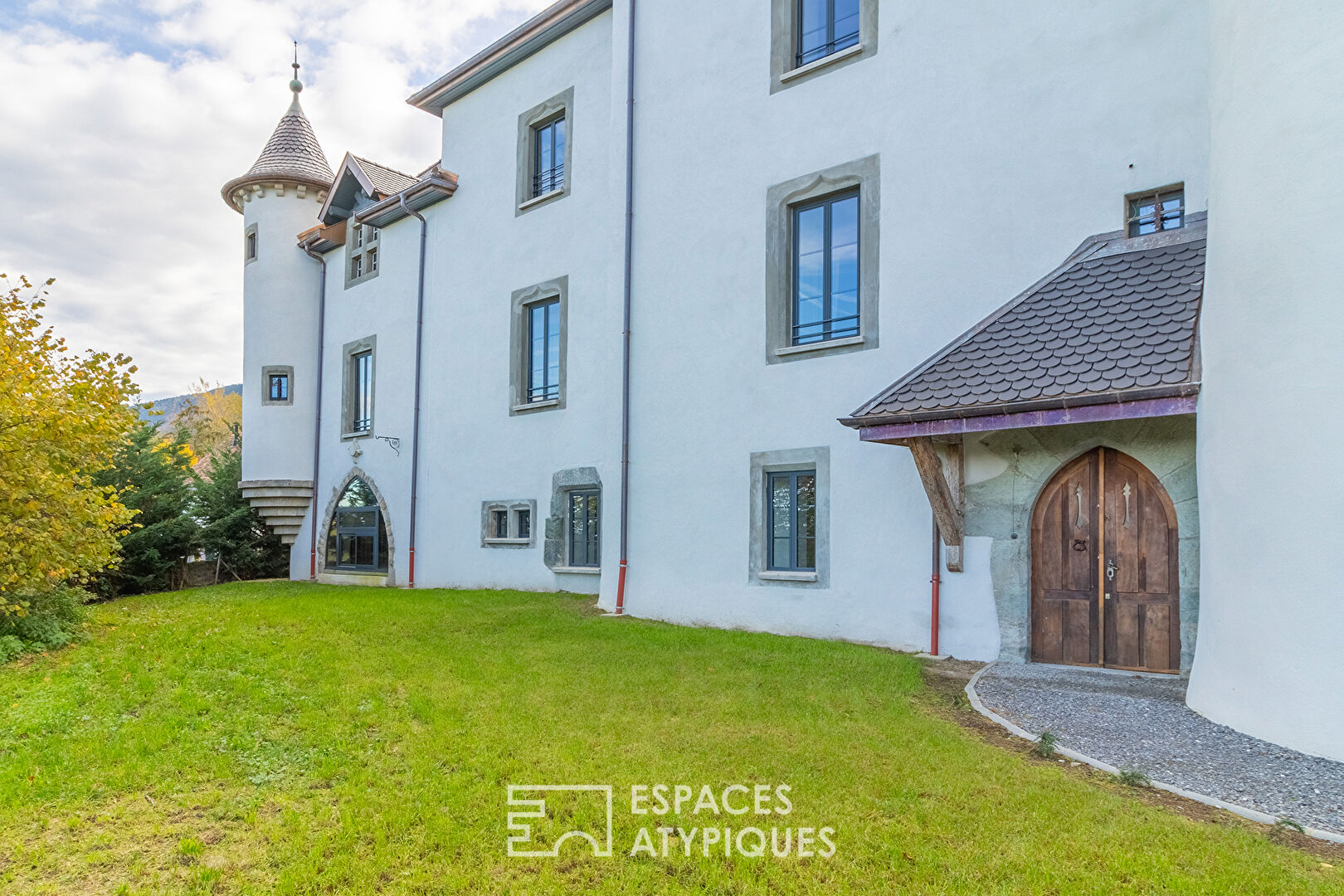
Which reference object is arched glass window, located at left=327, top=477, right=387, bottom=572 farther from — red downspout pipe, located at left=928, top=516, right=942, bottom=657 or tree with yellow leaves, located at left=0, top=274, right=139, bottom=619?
red downspout pipe, located at left=928, top=516, right=942, bottom=657

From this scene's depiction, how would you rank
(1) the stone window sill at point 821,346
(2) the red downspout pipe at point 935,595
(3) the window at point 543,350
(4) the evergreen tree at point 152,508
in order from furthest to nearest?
(4) the evergreen tree at point 152,508 < (3) the window at point 543,350 < (1) the stone window sill at point 821,346 < (2) the red downspout pipe at point 935,595

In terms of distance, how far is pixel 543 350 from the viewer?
1614cm

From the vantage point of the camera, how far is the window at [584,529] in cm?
1492

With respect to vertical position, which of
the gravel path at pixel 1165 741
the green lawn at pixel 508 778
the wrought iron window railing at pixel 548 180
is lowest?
the green lawn at pixel 508 778

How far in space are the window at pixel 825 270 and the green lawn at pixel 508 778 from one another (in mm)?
3956

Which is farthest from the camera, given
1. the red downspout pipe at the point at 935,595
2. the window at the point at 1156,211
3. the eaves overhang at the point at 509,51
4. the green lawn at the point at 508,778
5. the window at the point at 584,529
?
the eaves overhang at the point at 509,51

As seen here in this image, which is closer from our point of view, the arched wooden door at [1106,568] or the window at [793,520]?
the arched wooden door at [1106,568]

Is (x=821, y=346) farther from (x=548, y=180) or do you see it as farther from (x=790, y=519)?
(x=548, y=180)

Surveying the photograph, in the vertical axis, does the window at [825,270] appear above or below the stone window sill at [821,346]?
above

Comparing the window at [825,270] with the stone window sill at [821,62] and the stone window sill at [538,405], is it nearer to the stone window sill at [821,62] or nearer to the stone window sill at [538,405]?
the stone window sill at [821,62]

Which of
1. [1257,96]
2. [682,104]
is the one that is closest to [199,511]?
[682,104]

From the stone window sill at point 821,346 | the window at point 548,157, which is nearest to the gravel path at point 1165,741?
the stone window sill at point 821,346

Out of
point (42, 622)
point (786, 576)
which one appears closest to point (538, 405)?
point (786, 576)

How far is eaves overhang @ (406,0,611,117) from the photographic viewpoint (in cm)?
1530
